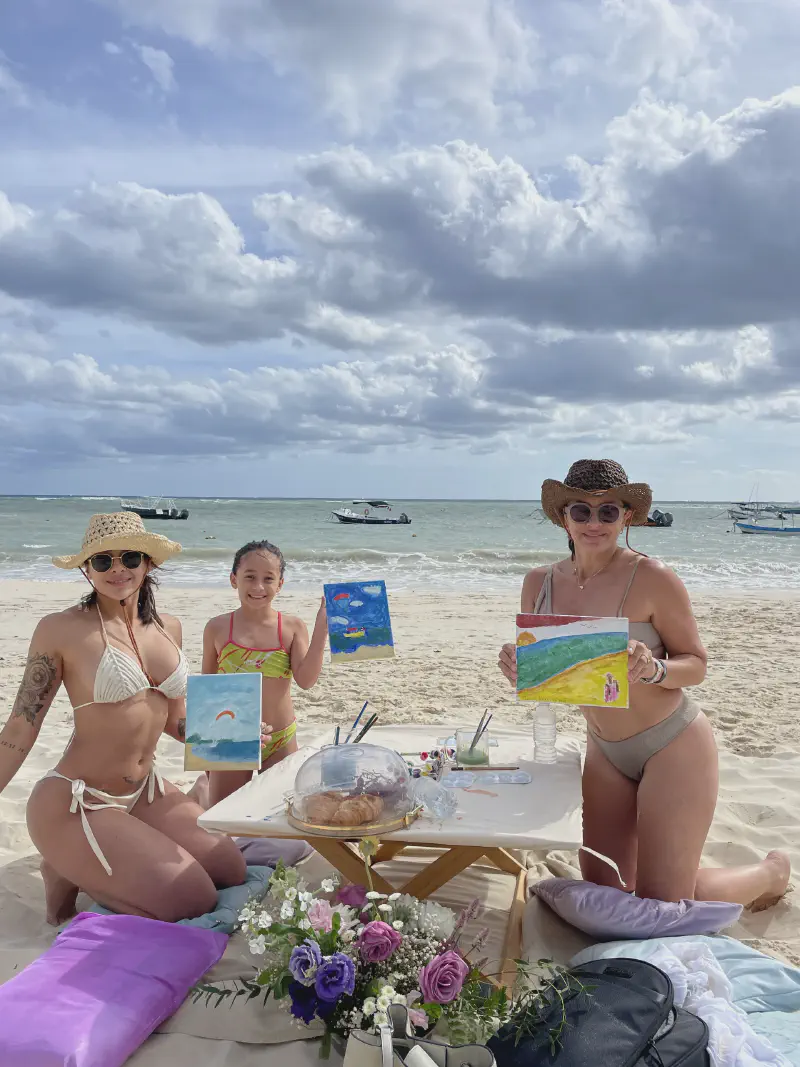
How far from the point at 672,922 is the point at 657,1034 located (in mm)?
961

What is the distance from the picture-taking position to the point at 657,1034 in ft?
7.45

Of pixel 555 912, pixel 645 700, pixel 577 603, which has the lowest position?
pixel 555 912

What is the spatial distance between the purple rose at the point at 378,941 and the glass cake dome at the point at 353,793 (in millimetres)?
701

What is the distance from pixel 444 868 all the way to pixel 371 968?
34.1 inches

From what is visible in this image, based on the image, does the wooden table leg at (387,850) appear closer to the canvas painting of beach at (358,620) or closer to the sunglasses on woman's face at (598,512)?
the canvas painting of beach at (358,620)

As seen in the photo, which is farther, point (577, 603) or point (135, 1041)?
point (577, 603)

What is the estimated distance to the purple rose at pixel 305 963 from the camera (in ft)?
6.98

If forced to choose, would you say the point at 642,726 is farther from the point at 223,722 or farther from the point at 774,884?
the point at 223,722

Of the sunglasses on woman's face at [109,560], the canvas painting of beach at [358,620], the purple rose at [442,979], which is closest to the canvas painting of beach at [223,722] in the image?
the sunglasses on woman's face at [109,560]

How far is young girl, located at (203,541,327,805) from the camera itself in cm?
441

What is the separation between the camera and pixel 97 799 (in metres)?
3.30

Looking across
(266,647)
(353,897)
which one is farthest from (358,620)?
(353,897)

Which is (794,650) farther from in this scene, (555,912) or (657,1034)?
(657,1034)

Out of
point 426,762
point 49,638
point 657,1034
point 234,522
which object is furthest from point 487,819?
point 234,522
